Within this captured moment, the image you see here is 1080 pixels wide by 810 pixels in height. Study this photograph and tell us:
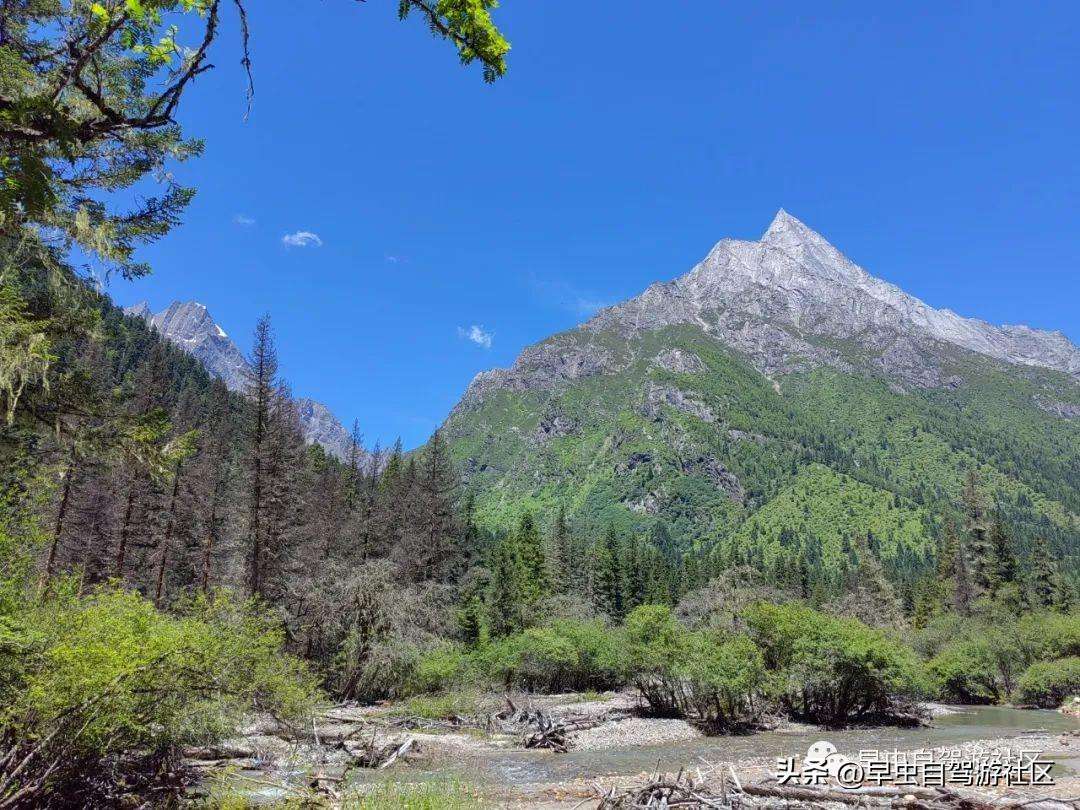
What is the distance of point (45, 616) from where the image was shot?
35.2 feet

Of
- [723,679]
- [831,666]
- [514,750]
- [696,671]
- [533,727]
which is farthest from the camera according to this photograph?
[831,666]

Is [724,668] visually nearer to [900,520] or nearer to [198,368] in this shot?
[198,368]

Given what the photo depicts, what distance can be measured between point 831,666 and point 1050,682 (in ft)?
73.7

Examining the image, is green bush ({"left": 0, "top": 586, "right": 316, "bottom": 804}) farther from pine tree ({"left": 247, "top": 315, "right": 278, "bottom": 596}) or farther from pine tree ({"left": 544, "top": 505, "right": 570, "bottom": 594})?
pine tree ({"left": 544, "top": 505, "right": 570, "bottom": 594})

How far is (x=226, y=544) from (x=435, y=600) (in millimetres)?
12346

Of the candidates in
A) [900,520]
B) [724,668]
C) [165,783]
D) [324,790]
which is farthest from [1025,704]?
[900,520]

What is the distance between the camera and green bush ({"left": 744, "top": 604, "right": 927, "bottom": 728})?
29891 millimetres

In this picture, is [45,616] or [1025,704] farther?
[1025,704]

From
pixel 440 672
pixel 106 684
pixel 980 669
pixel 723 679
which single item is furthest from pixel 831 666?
pixel 106 684

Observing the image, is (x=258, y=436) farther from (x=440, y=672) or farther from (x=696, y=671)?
(x=696, y=671)

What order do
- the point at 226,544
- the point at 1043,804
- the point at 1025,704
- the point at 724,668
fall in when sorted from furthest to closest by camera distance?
the point at 1025,704 → the point at 226,544 → the point at 724,668 → the point at 1043,804

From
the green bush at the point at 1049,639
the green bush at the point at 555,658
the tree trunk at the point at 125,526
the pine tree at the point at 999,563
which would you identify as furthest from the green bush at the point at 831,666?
Result: the pine tree at the point at 999,563

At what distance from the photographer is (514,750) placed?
23.6 m

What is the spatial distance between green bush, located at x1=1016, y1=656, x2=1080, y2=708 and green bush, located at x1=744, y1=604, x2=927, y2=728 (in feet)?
51.5
